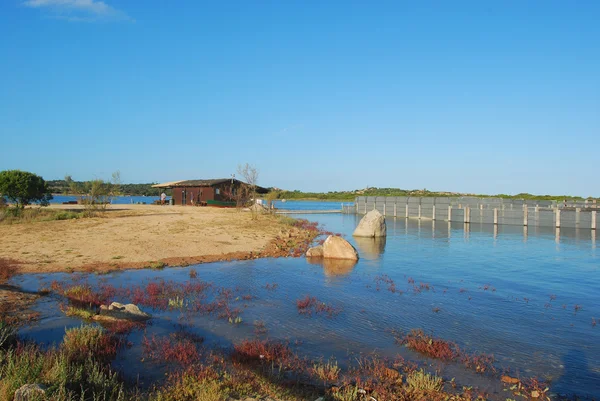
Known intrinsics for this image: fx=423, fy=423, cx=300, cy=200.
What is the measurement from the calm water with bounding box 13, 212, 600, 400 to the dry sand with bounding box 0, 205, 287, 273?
6.12 feet

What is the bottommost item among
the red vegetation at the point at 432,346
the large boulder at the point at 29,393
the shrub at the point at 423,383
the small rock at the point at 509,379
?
the small rock at the point at 509,379

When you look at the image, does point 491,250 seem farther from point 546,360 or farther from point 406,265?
point 546,360

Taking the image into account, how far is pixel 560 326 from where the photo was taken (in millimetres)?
10164

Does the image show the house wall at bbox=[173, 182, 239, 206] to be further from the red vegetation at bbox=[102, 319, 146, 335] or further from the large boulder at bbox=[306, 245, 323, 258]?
the red vegetation at bbox=[102, 319, 146, 335]

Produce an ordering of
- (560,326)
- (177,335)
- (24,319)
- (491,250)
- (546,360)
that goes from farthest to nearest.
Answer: (491,250)
(560,326)
(24,319)
(177,335)
(546,360)

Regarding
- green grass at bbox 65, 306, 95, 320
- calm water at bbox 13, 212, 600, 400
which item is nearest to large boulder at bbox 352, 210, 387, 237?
calm water at bbox 13, 212, 600, 400

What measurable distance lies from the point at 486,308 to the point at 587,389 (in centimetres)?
492

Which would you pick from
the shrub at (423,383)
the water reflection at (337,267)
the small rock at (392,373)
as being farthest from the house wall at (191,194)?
the shrub at (423,383)

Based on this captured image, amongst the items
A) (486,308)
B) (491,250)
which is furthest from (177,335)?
(491,250)

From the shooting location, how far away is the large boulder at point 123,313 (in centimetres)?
967

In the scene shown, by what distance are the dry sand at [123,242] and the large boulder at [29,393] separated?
11.2 metres

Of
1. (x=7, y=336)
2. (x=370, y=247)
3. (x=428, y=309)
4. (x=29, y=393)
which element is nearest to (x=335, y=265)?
(x=428, y=309)

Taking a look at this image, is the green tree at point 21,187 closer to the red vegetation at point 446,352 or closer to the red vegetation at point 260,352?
the red vegetation at point 260,352

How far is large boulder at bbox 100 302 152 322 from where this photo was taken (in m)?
9.67
